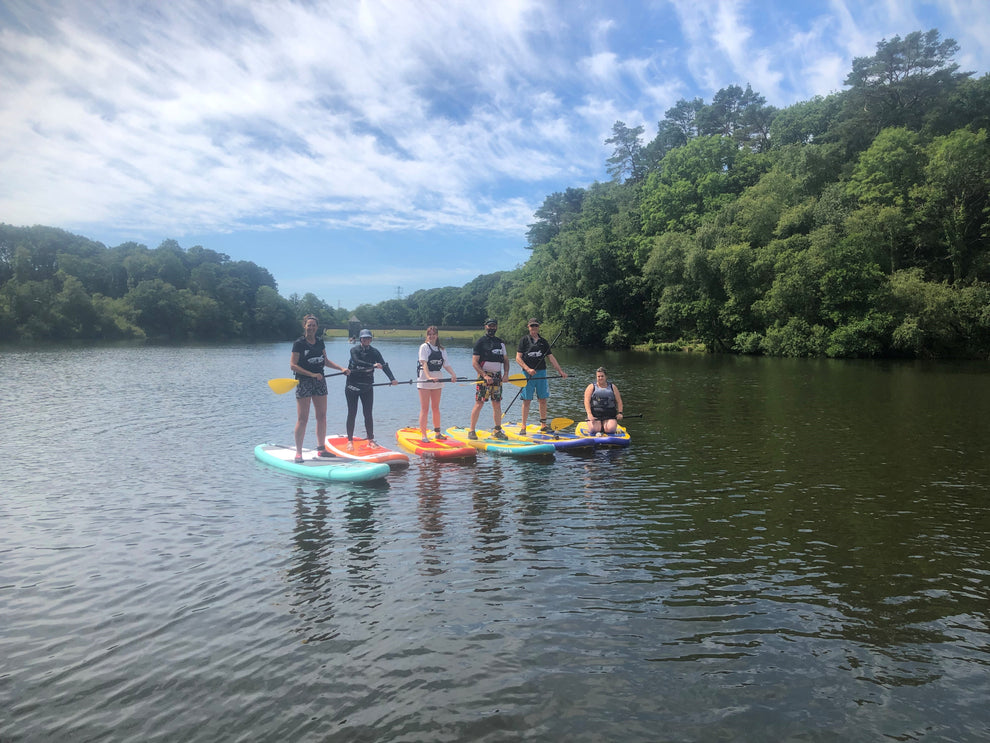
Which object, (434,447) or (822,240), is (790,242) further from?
(434,447)

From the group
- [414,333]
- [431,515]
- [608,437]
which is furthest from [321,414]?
[414,333]

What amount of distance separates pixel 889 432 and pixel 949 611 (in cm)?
1101

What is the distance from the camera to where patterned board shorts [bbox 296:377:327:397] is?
11.3 m

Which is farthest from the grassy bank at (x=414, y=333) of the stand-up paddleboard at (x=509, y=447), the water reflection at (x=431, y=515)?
the water reflection at (x=431, y=515)

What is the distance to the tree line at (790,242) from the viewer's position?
145 ft

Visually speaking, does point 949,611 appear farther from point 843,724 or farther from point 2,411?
point 2,411

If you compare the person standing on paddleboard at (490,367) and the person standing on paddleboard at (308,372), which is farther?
the person standing on paddleboard at (490,367)

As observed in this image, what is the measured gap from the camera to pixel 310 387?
11289 mm

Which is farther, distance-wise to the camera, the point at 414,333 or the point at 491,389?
the point at 414,333

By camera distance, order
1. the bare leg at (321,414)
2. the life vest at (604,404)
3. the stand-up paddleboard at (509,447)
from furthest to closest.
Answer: the life vest at (604,404) → the stand-up paddleboard at (509,447) → the bare leg at (321,414)

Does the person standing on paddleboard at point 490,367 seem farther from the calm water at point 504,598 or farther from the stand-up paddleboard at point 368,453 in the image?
the stand-up paddleboard at point 368,453

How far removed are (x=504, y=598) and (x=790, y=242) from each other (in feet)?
165

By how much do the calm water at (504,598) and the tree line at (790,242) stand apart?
35960 mm

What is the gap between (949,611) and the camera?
5836mm
